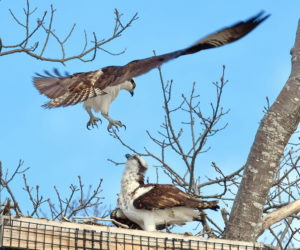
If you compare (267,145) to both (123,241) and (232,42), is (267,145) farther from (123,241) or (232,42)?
(123,241)

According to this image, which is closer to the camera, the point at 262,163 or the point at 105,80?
the point at 262,163

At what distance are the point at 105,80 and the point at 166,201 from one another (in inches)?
101

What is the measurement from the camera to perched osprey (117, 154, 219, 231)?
4918mm

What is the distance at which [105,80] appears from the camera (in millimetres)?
7160

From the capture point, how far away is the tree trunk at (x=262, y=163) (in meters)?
5.02

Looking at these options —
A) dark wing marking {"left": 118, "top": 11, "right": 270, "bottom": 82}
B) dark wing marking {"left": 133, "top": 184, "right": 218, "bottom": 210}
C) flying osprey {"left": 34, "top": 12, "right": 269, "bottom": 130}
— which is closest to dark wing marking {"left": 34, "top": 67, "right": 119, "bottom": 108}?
flying osprey {"left": 34, "top": 12, "right": 269, "bottom": 130}

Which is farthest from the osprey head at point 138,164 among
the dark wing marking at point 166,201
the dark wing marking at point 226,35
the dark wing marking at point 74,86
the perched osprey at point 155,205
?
the dark wing marking at point 74,86

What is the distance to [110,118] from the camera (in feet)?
23.2

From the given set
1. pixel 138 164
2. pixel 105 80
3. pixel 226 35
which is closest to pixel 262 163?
pixel 138 164

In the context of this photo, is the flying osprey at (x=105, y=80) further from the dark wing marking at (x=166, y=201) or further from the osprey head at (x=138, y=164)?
the dark wing marking at (x=166, y=201)

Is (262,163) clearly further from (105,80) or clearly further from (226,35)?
(105,80)

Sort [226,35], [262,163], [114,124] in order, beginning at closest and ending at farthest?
[262,163] → [226,35] → [114,124]

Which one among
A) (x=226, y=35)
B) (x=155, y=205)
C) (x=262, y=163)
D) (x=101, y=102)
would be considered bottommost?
(x=155, y=205)

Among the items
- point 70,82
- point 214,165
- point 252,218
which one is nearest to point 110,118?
point 70,82
